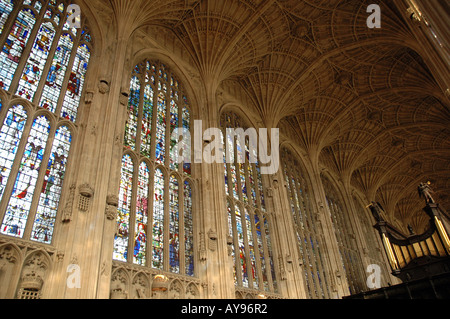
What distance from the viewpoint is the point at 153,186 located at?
13.2 m

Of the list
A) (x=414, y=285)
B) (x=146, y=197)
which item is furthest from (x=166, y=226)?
(x=414, y=285)

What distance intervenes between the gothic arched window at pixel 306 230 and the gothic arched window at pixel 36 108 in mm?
14426

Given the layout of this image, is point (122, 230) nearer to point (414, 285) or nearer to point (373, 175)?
point (414, 285)

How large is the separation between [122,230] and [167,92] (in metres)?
7.54

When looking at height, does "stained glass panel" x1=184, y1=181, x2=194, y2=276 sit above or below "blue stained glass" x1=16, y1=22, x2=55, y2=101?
below

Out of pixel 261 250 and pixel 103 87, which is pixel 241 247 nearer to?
pixel 261 250

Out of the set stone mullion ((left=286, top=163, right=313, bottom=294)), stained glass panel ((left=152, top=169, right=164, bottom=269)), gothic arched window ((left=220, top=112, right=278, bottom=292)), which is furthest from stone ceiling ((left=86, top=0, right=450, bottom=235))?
stained glass panel ((left=152, top=169, right=164, bottom=269))

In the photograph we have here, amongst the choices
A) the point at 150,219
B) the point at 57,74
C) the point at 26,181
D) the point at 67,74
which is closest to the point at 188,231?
the point at 150,219

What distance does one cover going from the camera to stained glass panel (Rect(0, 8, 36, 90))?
1049 centimetres

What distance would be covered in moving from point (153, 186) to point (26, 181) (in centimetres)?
454

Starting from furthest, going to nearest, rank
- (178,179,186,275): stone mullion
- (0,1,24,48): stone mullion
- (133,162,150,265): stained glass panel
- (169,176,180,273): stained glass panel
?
(178,179,186,275): stone mullion < (169,176,180,273): stained glass panel < (133,162,150,265): stained glass panel < (0,1,24,48): stone mullion

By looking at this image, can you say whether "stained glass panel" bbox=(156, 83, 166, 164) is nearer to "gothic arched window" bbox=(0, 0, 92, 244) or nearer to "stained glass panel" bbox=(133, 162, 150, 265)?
"stained glass panel" bbox=(133, 162, 150, 265)

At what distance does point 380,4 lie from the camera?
1880 cm

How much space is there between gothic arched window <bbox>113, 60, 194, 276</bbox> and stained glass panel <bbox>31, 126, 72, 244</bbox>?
6.95 ft
